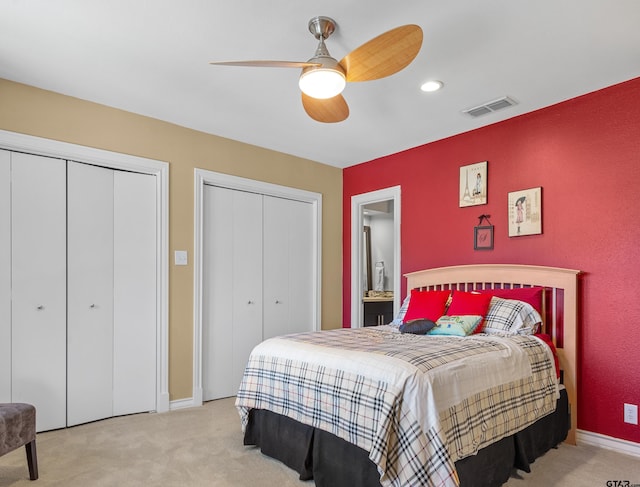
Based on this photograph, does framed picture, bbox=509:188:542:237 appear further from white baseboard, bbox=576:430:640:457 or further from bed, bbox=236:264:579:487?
white baseboard, bbox=576:430:640:457

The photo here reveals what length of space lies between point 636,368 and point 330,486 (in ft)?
7.19

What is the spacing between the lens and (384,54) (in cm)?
201

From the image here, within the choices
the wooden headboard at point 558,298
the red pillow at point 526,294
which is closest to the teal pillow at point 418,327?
the red pillow at point 526,294

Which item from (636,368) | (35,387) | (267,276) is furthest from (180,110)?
(636,368)

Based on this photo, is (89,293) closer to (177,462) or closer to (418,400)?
(177,462)

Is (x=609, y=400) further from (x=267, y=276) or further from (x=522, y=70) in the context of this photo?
(x=267, y=276)

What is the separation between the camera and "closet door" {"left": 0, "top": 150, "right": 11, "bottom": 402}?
292cm

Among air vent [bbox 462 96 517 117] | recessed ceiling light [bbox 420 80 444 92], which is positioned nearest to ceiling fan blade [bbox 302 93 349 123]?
recessed ceiling light [bbox 420 80 444 92]

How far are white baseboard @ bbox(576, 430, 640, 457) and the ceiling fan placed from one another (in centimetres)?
280

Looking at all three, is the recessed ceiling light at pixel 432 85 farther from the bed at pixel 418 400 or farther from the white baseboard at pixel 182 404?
the white baseboard at pixel 182 404

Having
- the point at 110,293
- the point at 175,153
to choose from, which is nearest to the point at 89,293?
the point at 110,293

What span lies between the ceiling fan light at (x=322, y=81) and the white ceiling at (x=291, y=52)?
0.32 meters

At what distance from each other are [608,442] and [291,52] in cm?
331

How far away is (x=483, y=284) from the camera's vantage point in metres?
3.59
